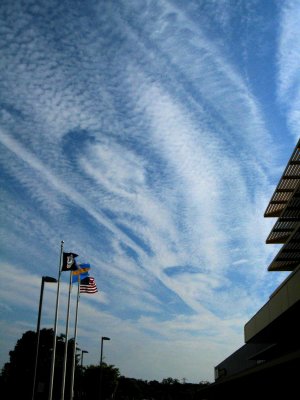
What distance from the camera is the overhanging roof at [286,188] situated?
23645 mm

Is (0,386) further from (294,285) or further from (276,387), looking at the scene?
(294,285)

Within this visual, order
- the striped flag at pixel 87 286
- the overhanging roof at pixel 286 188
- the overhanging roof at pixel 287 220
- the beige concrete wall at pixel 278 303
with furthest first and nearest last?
the striped flag at pixel 87 286 < the overhanging roof at pixel 287 220 < the overhanging roof at pixel 286 188 < the beige concrete wall at pixel 278 303

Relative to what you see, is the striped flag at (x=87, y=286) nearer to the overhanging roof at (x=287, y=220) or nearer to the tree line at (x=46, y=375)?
the overhanging roof at (x=287, y=220)

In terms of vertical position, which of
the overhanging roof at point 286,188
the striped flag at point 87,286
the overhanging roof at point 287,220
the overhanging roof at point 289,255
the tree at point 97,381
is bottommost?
the tree at point 97,381

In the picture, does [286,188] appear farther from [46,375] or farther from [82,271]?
[46,375]

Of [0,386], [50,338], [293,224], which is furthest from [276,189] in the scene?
[50,338]

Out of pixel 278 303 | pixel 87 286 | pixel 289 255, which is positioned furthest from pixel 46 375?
pixel 278 303

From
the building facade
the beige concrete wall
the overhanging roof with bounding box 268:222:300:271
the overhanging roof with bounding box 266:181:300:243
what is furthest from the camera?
the overhanging roof with bounding box 268:222:300:271

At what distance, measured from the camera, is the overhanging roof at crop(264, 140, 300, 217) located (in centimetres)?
2365

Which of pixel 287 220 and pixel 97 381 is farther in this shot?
pixel 97 381

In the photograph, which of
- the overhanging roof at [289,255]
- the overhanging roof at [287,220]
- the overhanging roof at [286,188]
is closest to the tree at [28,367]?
the overhanging roof at [289,255]

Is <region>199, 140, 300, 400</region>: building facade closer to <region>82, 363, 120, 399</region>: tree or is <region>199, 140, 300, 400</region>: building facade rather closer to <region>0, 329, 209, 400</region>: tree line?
<region>0, 329, 209, 400</region>: tree line

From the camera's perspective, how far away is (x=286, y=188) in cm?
2672

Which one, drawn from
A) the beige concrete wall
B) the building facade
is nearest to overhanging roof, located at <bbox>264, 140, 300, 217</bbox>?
the building facade
